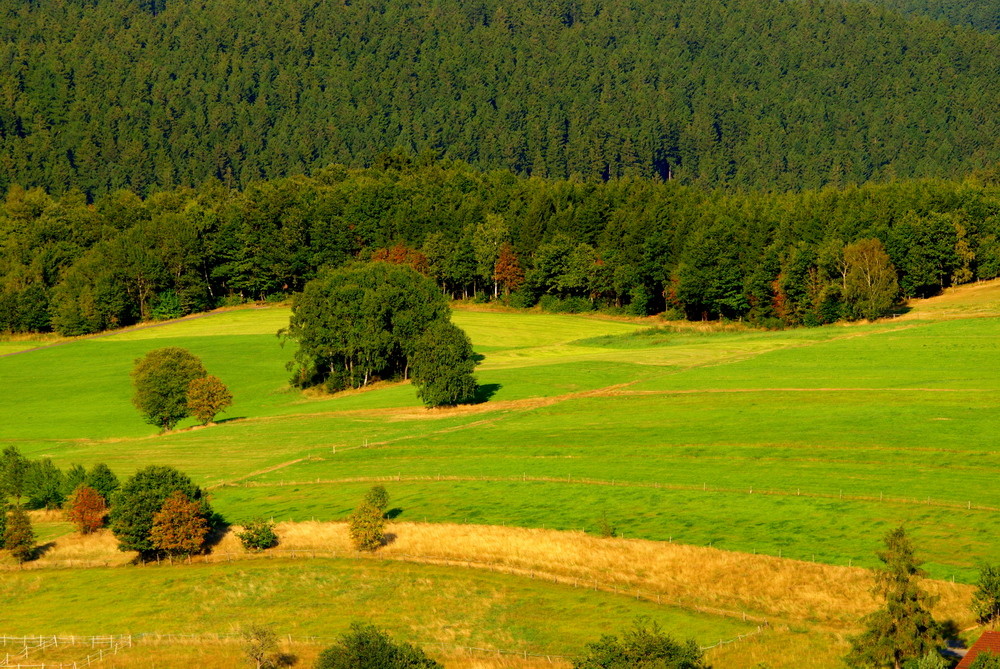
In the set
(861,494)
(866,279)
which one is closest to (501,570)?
(861,494)

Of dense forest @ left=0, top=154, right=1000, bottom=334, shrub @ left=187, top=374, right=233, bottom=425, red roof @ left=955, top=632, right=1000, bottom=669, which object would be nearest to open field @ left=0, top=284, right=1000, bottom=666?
shrub @ left=187, top=374, right=233, bottom=425

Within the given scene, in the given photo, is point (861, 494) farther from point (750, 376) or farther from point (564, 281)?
point (564, 281)

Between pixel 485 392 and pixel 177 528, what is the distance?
4887cm

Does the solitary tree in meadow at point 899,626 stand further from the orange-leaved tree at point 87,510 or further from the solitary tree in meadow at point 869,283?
the solitary tree in meadow at point 869,283

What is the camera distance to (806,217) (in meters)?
177

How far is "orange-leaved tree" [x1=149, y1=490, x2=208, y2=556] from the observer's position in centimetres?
7700

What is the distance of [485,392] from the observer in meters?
122

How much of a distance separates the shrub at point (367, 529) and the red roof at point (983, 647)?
121 ft

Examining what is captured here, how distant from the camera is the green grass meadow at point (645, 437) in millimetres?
74188

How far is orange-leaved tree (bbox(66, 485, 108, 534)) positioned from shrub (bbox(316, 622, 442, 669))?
3698 cm

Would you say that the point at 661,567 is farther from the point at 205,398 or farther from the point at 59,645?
the point at 205,398

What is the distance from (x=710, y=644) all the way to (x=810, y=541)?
1479 centimetres

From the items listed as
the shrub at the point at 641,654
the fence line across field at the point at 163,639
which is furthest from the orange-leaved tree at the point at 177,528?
the shrub at the point at 641,654

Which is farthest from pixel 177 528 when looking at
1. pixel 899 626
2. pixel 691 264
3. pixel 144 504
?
pixel 691 264
